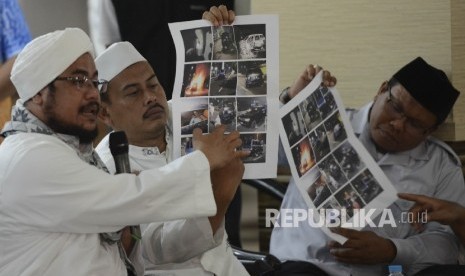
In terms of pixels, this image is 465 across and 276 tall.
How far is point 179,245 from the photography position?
2.92m

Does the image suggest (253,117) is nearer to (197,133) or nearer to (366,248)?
(197,133)

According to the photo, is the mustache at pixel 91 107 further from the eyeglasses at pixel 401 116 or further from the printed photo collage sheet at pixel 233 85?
the eyeglasses at pixel 401 116

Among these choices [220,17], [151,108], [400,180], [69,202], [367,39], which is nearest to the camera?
[69,202]

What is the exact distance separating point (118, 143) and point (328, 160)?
0.86 m

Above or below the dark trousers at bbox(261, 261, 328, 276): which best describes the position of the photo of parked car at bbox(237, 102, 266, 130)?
above

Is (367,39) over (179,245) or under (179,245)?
over

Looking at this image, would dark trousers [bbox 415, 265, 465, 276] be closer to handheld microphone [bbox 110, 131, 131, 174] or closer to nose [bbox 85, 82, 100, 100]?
handheld microphone [bbox 110, 131, 131, 174]

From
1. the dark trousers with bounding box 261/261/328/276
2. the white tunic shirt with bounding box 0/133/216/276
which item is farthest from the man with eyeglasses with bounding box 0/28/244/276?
the dark trousers with bounding box 261/261/328/276

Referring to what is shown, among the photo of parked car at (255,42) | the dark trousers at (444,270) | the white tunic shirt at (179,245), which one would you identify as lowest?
the dark trousers at (444,270)

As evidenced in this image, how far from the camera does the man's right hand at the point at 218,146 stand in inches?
106

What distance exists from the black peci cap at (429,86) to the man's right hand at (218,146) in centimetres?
78

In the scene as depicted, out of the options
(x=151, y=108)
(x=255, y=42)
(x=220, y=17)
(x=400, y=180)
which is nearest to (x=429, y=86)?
(x=400, y=180)

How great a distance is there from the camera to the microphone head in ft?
8.57

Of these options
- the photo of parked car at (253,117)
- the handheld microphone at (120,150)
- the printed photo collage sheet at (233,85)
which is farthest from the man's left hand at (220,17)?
the handheld microphone at (120,150)
